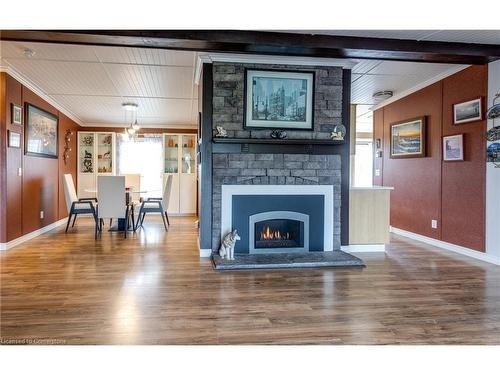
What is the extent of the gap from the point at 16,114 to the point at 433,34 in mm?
5397

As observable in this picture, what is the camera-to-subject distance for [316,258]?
162 inches

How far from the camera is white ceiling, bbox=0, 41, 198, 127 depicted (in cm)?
404

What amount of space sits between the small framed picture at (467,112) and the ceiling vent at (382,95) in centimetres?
129

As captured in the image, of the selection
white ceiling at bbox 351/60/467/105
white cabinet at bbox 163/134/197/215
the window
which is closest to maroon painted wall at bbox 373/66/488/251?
white ceiling at bbox 351/60/467/105

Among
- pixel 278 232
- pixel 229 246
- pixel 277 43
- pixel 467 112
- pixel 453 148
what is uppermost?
pixel 277 43

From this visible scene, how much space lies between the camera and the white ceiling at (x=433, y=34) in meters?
3.45

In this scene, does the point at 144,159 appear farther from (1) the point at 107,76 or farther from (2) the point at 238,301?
(2) the point at 238,301

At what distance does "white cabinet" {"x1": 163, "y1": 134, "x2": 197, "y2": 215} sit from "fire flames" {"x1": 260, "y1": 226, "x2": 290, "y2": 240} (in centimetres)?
476

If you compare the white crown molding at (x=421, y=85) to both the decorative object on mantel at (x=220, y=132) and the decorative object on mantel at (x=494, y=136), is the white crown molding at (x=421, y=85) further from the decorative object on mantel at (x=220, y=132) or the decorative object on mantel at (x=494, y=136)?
the decorative object on mantel at (x=220, y=132)

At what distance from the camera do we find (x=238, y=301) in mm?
2865

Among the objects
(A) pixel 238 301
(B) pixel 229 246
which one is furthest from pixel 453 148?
(A) pixel 238 301

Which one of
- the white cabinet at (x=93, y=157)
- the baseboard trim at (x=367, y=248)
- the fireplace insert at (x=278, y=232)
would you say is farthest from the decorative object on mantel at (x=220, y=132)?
the white cabinet at (x=93, y=157)
